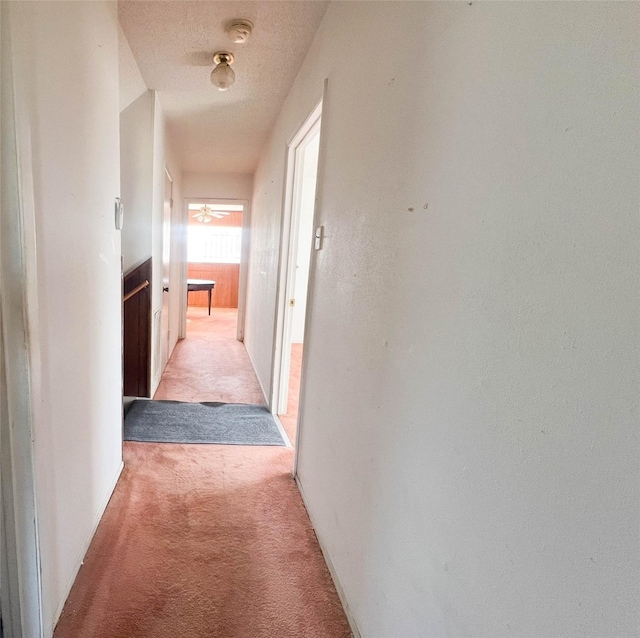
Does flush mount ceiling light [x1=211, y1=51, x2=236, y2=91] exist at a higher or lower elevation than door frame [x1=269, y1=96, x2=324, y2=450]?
higher

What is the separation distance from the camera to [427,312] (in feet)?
2.67

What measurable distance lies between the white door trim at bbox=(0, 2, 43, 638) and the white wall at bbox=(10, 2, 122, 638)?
0.08 ft

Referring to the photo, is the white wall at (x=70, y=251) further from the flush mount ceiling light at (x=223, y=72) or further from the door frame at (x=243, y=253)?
the door frame at (x=243, y=253)

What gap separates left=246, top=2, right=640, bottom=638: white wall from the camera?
17.1 inches

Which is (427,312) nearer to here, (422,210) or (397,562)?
(422,210)

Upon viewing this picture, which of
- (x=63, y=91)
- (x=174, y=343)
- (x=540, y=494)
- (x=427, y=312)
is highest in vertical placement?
(x=63, y=91)

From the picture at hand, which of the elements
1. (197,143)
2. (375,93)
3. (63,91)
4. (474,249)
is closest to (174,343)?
(197,143)

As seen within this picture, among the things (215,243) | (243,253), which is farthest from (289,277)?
(215,243)

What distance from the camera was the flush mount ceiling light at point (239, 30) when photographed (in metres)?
1.78

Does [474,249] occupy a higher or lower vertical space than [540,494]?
higher

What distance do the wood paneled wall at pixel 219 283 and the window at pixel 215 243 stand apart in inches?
12.6

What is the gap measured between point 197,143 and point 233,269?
4.83 metres

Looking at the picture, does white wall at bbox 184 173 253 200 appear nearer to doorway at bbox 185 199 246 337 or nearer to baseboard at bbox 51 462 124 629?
doorway at bbox 185 199 246 337

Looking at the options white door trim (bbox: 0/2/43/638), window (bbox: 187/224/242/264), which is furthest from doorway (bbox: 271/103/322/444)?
window (bbox: 187/224/242/264)
